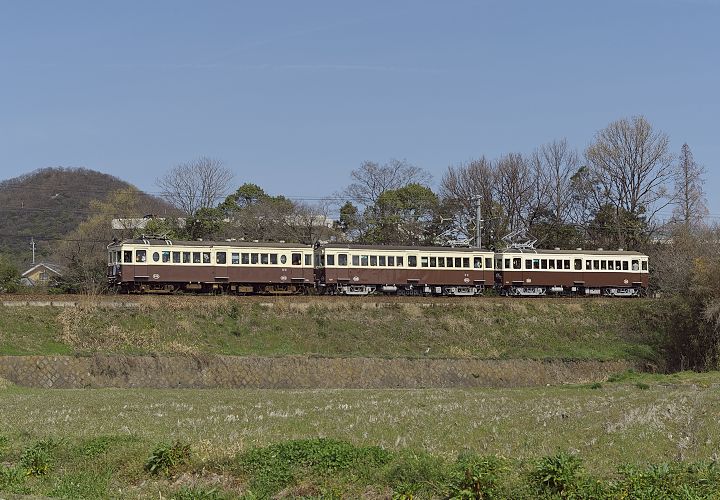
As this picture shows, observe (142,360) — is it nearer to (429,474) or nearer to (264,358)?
(264,358)

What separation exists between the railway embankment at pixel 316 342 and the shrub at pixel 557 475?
945 inches

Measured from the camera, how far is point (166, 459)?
11.7 meters

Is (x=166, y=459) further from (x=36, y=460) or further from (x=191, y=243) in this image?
(x=191, y=243)

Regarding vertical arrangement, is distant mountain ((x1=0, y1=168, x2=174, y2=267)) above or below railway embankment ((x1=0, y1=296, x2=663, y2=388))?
above

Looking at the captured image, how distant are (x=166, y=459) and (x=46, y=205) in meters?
120

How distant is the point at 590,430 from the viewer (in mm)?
14641

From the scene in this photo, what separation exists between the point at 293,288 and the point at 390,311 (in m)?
7.07

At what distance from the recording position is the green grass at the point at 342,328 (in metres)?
36.4

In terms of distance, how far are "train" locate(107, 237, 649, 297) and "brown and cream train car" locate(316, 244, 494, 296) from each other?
0.06 metres

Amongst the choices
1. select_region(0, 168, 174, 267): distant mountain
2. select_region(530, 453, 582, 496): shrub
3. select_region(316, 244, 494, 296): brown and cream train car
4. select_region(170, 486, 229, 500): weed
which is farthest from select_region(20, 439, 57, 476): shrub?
select_region(0, 168, 174, 267): distant mountain

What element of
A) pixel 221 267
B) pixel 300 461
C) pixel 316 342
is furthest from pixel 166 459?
pixel 221 267

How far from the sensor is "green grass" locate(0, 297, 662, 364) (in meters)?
36.4

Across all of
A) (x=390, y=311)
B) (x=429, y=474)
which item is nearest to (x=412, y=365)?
(x=390, y=311)

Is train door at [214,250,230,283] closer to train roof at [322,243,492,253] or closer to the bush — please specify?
train roof at [322,243,492,253]
